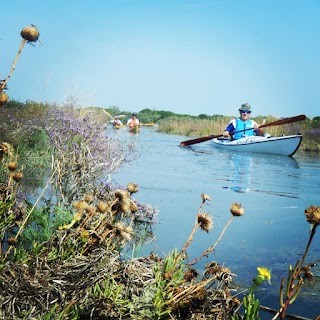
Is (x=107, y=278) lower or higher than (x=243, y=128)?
lower

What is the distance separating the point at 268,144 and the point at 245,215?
46.8ft

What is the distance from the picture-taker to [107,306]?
7.29 ft

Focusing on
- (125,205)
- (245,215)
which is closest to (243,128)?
(245,215)

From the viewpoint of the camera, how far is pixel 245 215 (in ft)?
23.5

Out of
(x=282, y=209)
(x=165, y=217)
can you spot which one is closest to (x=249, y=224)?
(x=165, y=217)

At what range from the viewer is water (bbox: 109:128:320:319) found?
4.48 metres

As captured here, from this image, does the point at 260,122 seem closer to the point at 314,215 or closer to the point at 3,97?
the point at 314,215

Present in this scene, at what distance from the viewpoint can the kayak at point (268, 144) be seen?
20.4 m

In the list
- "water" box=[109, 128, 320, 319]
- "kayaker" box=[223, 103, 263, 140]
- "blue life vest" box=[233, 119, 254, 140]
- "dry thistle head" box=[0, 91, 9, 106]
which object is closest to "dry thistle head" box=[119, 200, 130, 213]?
"dry thistle head" box=[0, 91, 9, 106]

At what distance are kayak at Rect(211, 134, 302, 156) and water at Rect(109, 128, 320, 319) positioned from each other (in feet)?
20.4

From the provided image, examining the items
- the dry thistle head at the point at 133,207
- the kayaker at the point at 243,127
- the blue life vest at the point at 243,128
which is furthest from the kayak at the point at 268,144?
the dry thistle head at the point at 133,207

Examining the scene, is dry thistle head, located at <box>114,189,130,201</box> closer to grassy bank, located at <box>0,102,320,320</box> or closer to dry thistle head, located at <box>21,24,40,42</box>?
grassy bank, located at <box>0,102,320,320</box>

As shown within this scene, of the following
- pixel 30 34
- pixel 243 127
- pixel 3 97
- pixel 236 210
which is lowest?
pixel 236 210

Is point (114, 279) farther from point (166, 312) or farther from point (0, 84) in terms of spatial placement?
point (0, 84)
